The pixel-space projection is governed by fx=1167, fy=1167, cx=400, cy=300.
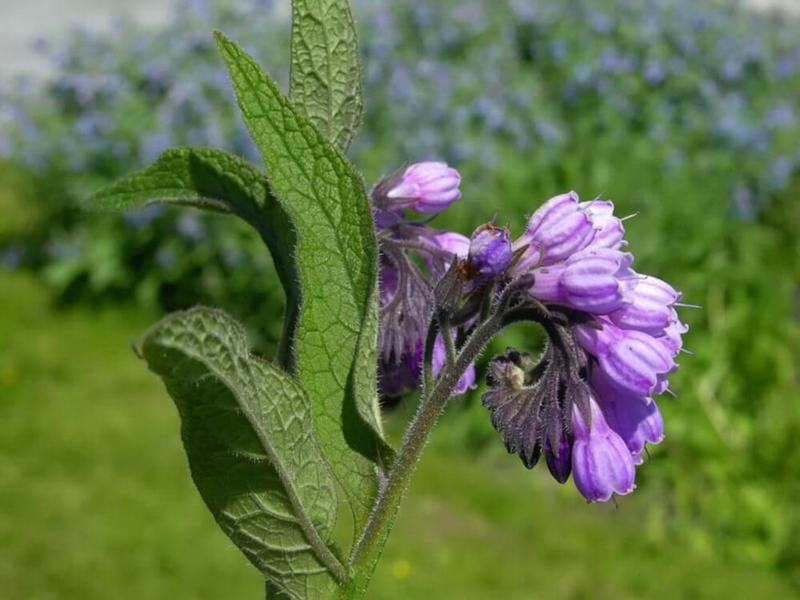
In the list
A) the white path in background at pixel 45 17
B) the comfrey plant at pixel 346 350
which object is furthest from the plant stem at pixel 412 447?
the white path in background at pixel 45 17

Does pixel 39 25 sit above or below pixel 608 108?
above

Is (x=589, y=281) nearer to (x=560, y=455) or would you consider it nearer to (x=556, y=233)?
(x=556, y=233)

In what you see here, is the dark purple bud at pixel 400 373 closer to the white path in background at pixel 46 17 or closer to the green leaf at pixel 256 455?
the green leaf at pixel 256 455

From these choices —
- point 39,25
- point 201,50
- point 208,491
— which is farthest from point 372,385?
point 39,25

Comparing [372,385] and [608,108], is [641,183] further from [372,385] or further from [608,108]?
[372,385]

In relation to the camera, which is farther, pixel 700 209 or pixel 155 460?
pixel 700 209

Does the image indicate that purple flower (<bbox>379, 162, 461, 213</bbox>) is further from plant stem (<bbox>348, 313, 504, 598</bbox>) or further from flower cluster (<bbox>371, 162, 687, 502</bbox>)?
plant stem (<bbox>348, 313, 504, 598</bbox>)
